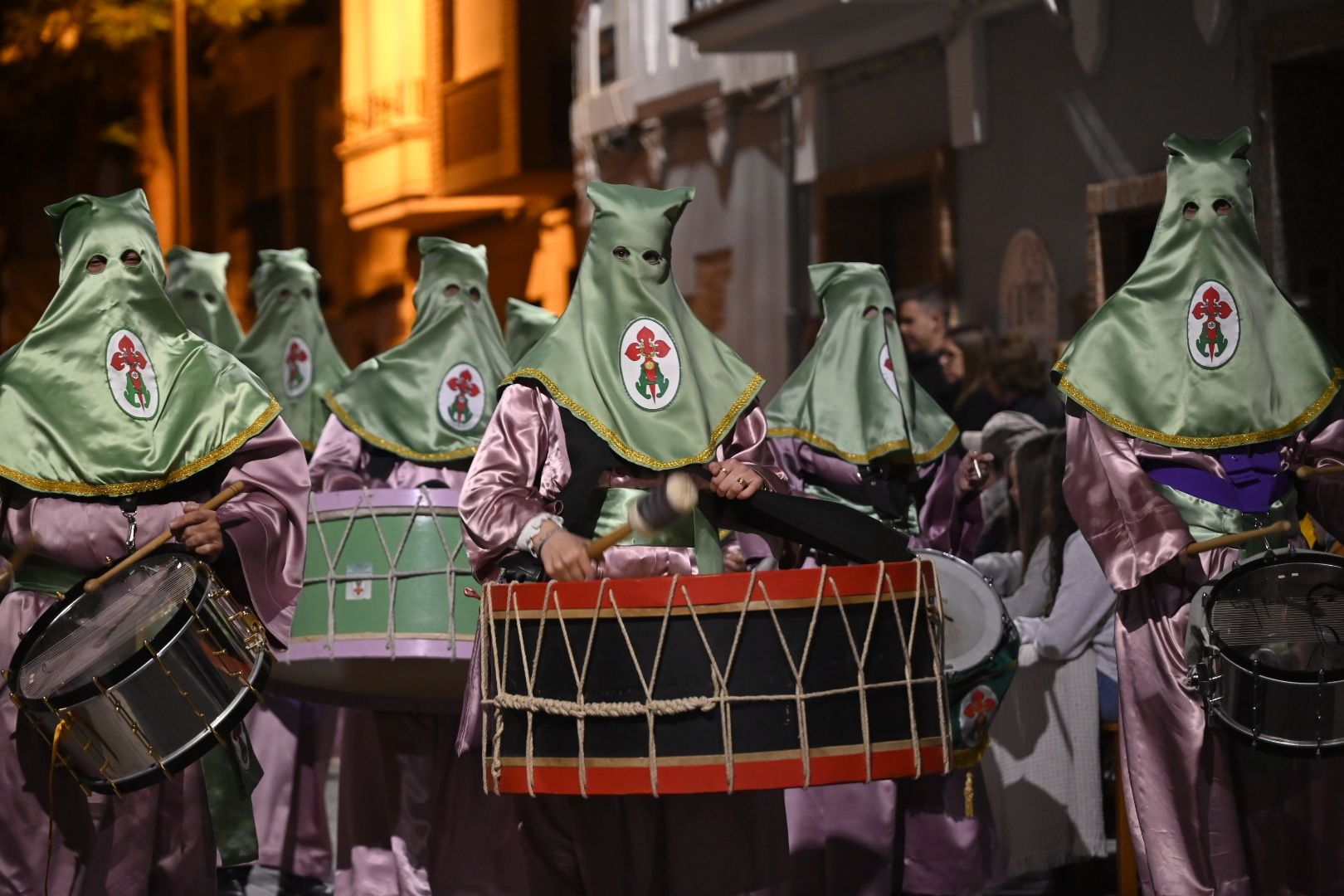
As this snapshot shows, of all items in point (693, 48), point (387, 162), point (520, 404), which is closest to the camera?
point (520, 404)

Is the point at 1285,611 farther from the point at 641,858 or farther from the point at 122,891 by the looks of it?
the point at 122,891

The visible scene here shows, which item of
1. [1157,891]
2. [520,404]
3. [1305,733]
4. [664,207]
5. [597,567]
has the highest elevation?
[664,207]

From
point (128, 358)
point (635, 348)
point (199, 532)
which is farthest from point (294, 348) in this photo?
point (635, 348)

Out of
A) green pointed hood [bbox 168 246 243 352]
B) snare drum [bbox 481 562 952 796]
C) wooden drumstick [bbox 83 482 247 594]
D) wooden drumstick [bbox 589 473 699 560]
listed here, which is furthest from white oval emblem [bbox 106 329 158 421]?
green pointed hood [bbox 168 246 243 352]

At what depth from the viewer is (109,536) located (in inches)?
253

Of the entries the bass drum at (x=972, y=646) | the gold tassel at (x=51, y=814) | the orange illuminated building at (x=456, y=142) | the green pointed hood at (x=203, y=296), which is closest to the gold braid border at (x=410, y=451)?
the bass drum at (x=972, y=646)

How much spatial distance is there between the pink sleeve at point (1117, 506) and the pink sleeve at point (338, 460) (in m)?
3.30

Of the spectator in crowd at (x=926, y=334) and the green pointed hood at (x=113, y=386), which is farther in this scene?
the spectator in crowd at (x=926, y=334)

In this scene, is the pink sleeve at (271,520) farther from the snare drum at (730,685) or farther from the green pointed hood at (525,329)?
the green pointed hood at (525,329)

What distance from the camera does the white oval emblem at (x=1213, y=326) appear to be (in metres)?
7.09

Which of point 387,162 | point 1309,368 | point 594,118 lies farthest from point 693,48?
point 1309,368

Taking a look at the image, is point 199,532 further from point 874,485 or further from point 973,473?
point 973,473

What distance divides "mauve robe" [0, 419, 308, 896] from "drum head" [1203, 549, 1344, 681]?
2.67 m

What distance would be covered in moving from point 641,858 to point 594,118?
1771cm
